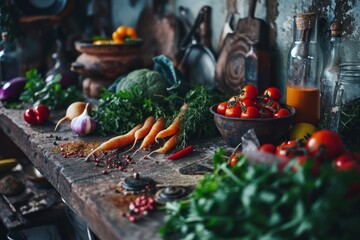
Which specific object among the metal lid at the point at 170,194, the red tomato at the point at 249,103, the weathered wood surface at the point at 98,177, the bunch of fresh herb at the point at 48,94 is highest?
the red tomato at the point at 249,103

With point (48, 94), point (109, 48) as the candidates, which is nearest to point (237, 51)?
point (109, 48)

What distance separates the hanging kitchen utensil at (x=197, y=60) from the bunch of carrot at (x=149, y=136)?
0.86 meters

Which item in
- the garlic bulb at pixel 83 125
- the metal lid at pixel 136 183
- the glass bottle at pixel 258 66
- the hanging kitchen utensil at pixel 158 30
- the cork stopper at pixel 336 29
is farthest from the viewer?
the hanging kitchen utensil at pixel 158 30

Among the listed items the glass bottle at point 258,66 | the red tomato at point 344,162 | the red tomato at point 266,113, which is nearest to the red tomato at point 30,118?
the glass bottle at point 258,66

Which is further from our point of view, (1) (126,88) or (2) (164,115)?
(1) (126,88)

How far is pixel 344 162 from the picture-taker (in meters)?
1.32

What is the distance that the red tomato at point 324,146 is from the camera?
137cm

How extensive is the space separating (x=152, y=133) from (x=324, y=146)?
0.98 meters

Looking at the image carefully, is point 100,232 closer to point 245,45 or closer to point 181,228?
point 181,228

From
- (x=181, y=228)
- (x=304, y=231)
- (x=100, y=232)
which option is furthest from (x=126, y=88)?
(x=304, y=231)

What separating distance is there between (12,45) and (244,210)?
10.8 ft

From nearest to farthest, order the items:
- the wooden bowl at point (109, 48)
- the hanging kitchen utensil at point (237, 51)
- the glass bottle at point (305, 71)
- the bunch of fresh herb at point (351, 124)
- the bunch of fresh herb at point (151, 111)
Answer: the bunch of fresh herb at point (351, 124)
the glass bottle at point (305, 71)
the bunch of fresh herb at point (151, 111)
the hanging kitchen utensil at point (237, 51)
the wooden bowl at point (109, 48)

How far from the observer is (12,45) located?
13.0 ft

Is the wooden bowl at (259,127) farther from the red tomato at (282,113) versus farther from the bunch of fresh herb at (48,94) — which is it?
the bunch of fresh herb at (48,94)
